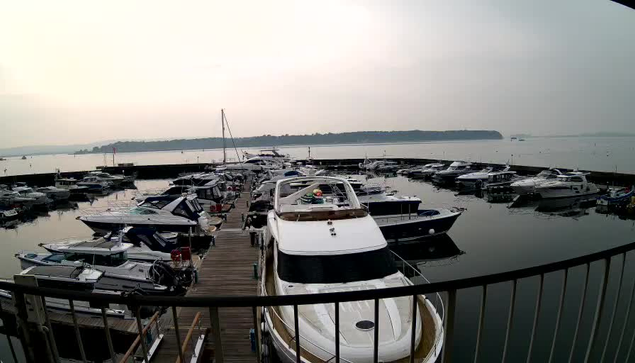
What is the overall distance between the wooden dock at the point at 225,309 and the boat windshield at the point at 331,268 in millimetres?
1783

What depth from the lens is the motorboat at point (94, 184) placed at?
40.1 m

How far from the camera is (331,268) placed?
688 centimetres

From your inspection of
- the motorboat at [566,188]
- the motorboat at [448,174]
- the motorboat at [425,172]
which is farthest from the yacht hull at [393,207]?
the motorboat at [425,172]

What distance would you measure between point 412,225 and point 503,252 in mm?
4885

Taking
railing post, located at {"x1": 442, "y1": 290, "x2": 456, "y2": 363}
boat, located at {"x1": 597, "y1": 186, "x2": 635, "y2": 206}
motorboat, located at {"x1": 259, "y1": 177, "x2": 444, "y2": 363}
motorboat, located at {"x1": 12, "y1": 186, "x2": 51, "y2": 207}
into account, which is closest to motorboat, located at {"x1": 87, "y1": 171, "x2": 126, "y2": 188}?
motorboat, located at {"x1": 12, "y1": 186, "x2": 51, "y2": 207}

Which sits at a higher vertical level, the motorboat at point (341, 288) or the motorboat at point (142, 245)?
the motorboat at point (341, 288)

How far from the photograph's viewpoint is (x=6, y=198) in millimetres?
31031

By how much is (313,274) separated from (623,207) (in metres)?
29.7

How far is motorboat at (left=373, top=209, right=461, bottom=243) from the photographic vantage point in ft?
58.3

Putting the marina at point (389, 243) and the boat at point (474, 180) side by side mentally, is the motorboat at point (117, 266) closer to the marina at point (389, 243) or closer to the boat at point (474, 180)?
the marina at point (389, 243)

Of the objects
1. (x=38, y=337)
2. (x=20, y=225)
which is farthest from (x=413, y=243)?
(x=20, y=225)

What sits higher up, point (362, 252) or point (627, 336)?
point (362, 252)

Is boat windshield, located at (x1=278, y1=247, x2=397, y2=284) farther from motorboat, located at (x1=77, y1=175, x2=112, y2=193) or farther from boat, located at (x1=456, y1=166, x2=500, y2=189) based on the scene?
motorboat, located at (x1=77, y1=175, x2=112, y2=193)

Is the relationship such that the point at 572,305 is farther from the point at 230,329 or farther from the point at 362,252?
the point at 230,329
